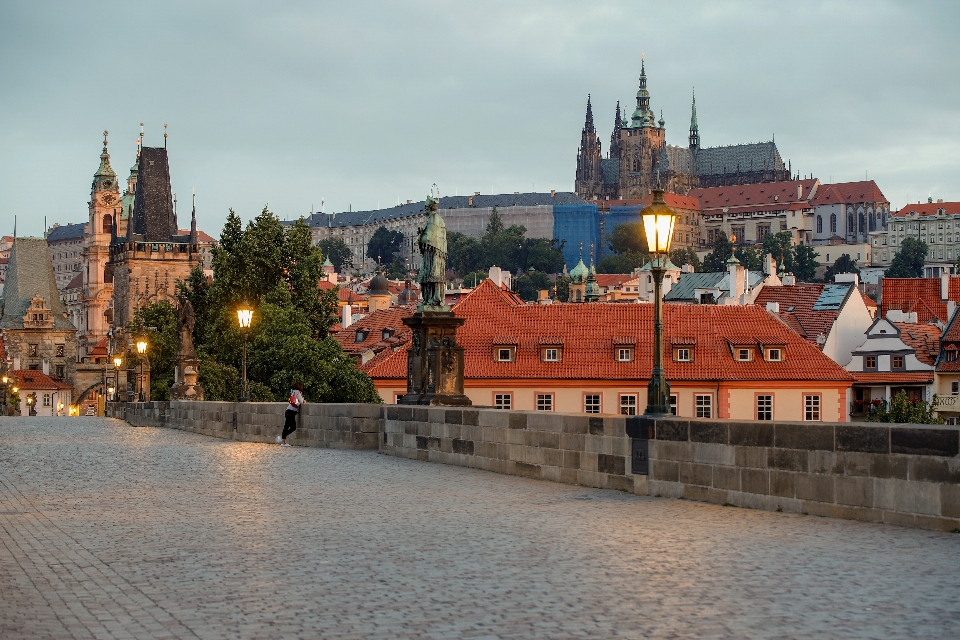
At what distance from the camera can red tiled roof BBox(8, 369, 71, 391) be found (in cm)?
13150

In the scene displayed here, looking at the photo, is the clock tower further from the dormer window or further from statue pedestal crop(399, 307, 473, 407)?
statue pedestal crop(399, 307, 473, 407)

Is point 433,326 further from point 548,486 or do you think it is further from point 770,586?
point 770,586

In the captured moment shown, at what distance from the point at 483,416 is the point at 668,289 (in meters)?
132

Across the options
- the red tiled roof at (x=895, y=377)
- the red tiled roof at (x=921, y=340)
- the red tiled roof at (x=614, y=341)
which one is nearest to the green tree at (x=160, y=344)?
the red tiled roof at (x=614, y=341)

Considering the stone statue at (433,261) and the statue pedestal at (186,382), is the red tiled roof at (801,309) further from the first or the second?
the stone statue at (433,261)

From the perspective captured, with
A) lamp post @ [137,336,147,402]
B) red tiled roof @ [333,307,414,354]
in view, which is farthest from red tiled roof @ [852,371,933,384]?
lamp post @ [137,336,147,402]

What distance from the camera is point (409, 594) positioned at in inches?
333

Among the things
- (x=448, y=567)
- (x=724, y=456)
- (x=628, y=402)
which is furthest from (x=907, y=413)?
(x=448, y=567)

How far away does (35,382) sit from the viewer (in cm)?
13362

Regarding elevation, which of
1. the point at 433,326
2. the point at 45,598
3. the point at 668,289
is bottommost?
the point at 45,598

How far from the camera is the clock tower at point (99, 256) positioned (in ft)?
559

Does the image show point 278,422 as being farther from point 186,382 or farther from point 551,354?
point 551,354

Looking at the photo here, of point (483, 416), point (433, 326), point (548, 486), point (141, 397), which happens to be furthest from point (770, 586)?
point (141, 397)

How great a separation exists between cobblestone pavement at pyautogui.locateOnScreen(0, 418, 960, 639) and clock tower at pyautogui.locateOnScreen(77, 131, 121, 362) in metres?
160
